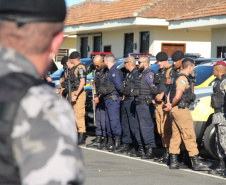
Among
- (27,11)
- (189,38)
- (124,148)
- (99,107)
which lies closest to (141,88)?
(124,148)

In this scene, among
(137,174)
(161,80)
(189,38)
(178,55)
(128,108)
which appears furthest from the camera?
(189,38)

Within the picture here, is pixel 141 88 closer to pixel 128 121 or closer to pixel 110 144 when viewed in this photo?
pixel 128 121

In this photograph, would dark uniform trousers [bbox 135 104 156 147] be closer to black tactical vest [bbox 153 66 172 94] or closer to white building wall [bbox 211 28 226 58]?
black tactical vest [bbox 153 66 172 94]

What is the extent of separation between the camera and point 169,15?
21.7 meters

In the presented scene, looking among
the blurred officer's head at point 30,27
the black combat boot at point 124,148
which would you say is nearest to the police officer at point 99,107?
the black combat boot at point 124,148

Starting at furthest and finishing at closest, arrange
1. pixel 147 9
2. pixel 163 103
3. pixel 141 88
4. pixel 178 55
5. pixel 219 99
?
pixel 147 9 < pixel 141 88 < pixel 163 103 < pixel 178 55 < pixel 219 99

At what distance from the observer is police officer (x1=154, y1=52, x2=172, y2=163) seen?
9.25 m

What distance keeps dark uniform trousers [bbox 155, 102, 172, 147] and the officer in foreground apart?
7.59 meters

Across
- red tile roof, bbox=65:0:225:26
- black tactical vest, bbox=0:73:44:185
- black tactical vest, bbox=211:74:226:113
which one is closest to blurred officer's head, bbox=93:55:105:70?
black tactical vest, bbox=211:74:226:113

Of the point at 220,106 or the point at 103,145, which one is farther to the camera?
the point at 103,145

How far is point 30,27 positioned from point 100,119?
395 inches

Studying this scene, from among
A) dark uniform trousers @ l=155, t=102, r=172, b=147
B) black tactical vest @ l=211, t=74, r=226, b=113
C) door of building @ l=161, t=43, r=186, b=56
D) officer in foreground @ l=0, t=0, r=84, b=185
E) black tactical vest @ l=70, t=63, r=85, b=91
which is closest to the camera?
officer in foreground @ l=0, t=0, r=84, b=185

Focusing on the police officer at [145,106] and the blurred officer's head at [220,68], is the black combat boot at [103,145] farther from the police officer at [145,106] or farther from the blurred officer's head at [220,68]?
the blurred officer's head at [220,68]

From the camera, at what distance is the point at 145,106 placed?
9852 mm
